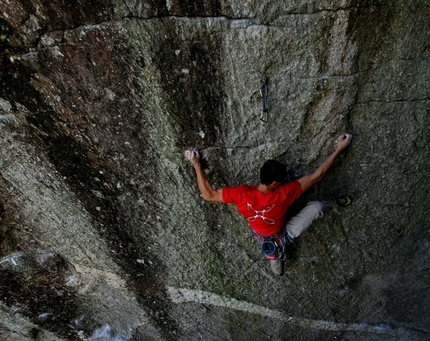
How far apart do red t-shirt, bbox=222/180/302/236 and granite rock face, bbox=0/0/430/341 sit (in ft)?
0.87

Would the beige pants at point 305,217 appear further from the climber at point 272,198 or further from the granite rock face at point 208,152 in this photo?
the granite rock face at point 208,152

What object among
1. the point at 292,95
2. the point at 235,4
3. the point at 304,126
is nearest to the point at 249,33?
the point at 235,4

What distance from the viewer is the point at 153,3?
6.44 ft

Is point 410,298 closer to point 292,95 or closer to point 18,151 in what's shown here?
point 292,95

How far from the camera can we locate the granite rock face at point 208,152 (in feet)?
6.81

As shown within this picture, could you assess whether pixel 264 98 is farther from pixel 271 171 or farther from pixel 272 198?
pixel 272 198

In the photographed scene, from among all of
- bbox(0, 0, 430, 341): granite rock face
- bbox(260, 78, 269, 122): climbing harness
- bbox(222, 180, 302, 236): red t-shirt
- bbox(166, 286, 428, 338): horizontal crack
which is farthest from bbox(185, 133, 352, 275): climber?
bbox(166, 286, 428, 338): horizontal crack

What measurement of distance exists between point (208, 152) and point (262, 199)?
1.98ft

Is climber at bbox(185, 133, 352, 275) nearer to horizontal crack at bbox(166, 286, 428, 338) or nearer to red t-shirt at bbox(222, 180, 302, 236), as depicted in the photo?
red t-shirt at bbox(222, 180, 302, 236)

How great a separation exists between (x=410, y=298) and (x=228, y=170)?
9.61 ft

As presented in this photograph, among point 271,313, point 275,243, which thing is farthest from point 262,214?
point 271,313

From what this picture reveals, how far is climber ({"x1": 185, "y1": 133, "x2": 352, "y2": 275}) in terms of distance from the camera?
244 cm

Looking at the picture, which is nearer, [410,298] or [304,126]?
[304,126]

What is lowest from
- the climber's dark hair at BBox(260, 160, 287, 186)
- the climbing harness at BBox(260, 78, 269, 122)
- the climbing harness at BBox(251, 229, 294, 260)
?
the climbing harness at BBox(251, 229, 294, 260)
